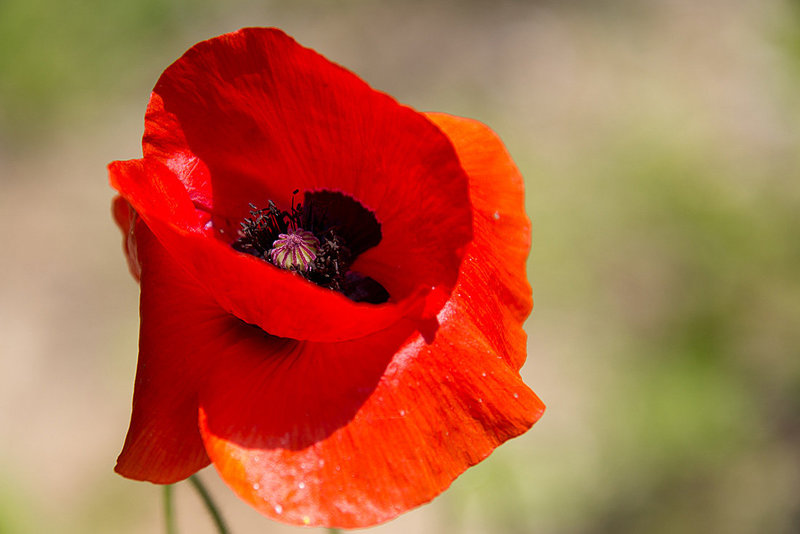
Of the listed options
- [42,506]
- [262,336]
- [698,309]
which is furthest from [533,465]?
[262,336]

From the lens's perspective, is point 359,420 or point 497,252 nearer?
point 359,420

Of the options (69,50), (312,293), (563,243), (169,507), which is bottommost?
(69,50)

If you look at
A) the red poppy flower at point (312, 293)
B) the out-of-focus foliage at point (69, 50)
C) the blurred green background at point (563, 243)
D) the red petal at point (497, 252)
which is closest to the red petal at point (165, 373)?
the red poppy flower at point (312, 293)

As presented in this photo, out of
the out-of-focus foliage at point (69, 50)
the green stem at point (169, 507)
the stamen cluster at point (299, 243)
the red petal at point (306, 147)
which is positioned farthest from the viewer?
the out-of-focus foliage at point (69, 50)

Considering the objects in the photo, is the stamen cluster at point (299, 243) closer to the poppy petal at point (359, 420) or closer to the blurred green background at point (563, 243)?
the poppy petal at point (359, 420)

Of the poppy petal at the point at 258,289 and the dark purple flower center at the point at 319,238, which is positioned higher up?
the poppy petal at the point at 258,289

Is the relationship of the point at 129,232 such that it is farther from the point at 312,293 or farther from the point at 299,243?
the point at 312,293

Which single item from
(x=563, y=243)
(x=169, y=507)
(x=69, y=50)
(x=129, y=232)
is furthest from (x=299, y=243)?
(x=69, y=50)
